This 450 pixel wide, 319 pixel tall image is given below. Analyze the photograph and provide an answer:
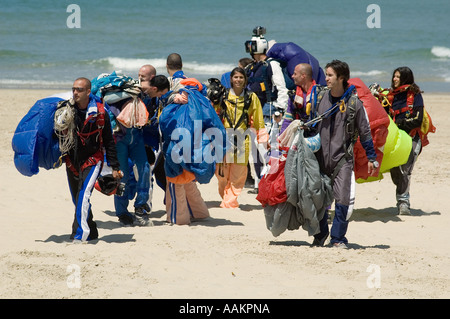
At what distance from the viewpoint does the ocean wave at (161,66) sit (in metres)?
29.4

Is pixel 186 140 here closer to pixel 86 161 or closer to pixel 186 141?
pixel 186 141

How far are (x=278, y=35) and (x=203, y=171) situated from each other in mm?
31713

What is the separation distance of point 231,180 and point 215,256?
271 centimetres

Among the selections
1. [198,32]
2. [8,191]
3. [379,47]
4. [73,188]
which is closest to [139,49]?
[198,32]

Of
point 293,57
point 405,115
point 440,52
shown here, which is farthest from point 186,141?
point 440,52

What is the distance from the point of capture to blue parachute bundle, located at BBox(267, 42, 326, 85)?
9602 millimetres

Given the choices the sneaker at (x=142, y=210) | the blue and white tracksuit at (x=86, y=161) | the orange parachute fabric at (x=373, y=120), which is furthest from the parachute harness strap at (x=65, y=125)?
the orange parachute fabric at (x=373, y=120)

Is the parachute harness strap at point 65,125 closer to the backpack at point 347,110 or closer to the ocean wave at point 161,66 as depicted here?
the backpack at point 347,110

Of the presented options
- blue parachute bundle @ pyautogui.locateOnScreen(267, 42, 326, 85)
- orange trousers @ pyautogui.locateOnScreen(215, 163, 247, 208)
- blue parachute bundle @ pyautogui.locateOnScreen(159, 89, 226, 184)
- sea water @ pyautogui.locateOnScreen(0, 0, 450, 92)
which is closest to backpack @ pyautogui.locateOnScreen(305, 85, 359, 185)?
blue parachute bundle @ pyautogui.locateOnScreen(159, 89, 226, 184)

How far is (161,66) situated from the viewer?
30.7 metres

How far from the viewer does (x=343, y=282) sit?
6.04 meters

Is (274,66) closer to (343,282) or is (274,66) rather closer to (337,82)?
(337,82)

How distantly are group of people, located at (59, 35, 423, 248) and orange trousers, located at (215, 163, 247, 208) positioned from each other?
0.01m

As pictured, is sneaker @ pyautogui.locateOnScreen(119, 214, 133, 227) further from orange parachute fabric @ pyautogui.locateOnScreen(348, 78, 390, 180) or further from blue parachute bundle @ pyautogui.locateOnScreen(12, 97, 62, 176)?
orange parachute fabric @ pyautogui.locateOnScreen(348, 78, 390, 180)
